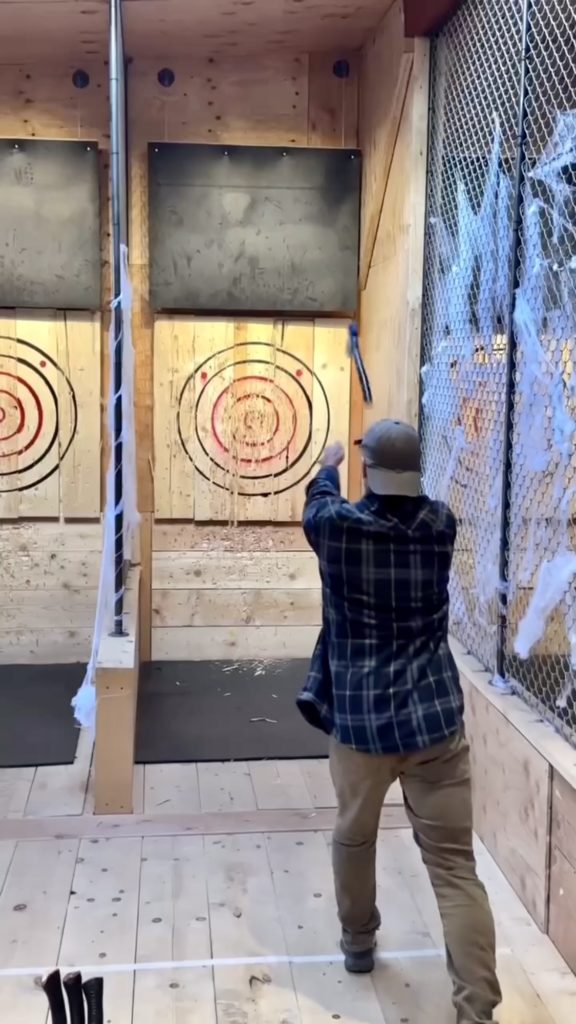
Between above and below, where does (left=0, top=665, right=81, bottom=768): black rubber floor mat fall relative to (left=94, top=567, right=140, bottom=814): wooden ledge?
below

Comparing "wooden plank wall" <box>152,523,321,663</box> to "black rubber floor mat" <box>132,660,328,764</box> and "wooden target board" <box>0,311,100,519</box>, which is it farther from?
"wooden target board" <box>0,311,100,519</box>

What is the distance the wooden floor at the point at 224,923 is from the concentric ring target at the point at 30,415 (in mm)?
1594

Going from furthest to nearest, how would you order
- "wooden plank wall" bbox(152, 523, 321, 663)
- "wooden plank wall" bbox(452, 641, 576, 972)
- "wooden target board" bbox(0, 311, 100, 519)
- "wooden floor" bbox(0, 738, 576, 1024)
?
"wooden plank wall" bbox(152, 523, 321, 663), "wooden target board" bbox(0, 311, 100, 519), "wooden plank wall" bbox(452, 641, 576, 972), "wooden floor" bbox(0, 738, 576, 1024)

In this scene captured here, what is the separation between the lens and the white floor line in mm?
2020

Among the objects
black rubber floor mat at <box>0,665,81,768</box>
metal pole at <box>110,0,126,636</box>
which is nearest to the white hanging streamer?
metal pole at <box>110,0,126,636</box>

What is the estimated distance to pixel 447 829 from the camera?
1.80 m

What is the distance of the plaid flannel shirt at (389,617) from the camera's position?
1757mm

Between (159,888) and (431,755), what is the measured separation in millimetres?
926

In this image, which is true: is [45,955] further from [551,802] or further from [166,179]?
[166,179]

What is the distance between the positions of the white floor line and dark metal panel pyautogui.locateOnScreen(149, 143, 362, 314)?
2.68 meters

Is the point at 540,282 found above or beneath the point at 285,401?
above

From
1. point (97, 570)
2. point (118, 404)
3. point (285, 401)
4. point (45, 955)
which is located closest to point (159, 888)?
point (45, 955)

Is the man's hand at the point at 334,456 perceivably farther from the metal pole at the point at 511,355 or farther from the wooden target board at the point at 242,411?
the wooden target board at the point at 242,411

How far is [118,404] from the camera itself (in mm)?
2896
